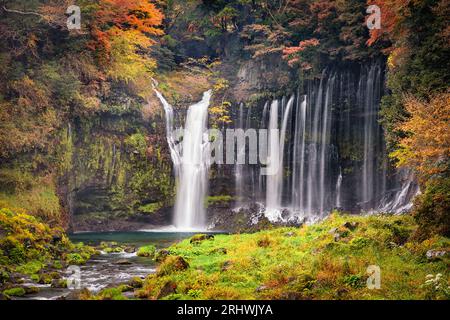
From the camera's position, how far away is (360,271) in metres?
10.4

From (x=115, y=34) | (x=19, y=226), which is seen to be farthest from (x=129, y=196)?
(x=19, y=226)

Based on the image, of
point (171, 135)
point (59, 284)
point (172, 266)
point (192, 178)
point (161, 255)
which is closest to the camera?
point (59, 284)

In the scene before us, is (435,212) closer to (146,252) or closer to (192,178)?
(146,252)

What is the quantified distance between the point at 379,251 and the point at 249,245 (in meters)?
4.68

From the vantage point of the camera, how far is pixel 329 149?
88.2 feet

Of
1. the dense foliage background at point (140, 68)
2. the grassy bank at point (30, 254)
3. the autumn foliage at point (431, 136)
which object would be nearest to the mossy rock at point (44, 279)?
the grassy bank at point (30, 254)

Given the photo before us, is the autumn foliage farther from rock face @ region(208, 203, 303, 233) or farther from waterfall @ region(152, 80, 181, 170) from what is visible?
waterfall @ region(152, 80, 181, 170)

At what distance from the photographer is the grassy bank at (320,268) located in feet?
31.1

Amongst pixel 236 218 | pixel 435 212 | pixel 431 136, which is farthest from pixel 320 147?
pixel 435 212

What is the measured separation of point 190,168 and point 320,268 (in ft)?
59.5

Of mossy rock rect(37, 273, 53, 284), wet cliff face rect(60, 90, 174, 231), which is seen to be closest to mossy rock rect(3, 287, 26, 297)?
mossy rock rect(37, 273, 53, 284)

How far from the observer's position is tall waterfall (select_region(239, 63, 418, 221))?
25203mm

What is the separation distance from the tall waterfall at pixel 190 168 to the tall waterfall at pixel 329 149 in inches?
141

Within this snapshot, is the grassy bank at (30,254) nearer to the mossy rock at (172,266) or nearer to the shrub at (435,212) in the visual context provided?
the mossy rock at (172,266)
